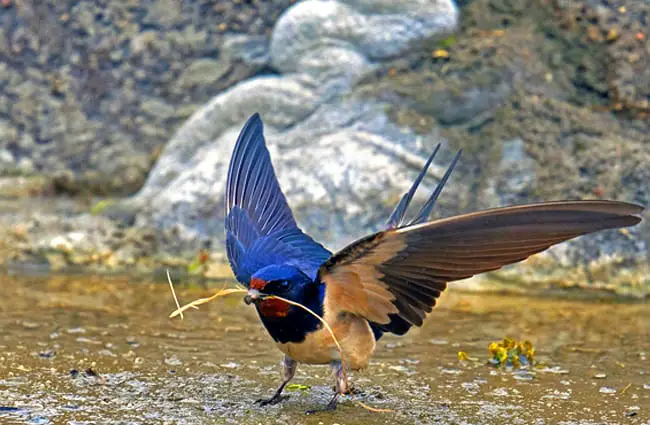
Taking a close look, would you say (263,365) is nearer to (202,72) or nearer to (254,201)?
(254,201)

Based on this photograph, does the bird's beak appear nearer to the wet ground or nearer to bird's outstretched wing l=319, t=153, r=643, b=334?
bird's outstretched wing l=319, t=153, r=643, b=334

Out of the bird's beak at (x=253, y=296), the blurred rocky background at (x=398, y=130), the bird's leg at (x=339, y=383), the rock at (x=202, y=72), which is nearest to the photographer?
the bird's beak at (x=253, y=296)

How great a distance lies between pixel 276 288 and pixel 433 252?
49cm

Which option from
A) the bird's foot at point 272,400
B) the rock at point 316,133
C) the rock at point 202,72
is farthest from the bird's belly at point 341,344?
the rock at point 202,72

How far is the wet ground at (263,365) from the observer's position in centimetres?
326

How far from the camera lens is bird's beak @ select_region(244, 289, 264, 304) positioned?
2.90 meters

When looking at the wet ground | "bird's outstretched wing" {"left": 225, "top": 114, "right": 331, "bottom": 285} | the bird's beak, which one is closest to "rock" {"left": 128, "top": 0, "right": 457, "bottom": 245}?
the wet ground

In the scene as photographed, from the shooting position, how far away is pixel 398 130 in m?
6.08

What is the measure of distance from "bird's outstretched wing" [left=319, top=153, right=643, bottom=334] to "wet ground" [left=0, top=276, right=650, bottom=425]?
1.32 ft

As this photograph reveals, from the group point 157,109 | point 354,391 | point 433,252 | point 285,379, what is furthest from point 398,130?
point 433,252

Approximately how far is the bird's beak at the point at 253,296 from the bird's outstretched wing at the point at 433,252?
20 centimetres

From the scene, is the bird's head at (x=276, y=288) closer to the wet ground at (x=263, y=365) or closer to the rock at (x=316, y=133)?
the wet ground at (x=263, y=365)

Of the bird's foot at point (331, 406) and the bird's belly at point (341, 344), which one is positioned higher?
the bird's belly at point (341, 344)

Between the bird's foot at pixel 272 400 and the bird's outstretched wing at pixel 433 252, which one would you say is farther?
the bird's foot at pixel 272 400
